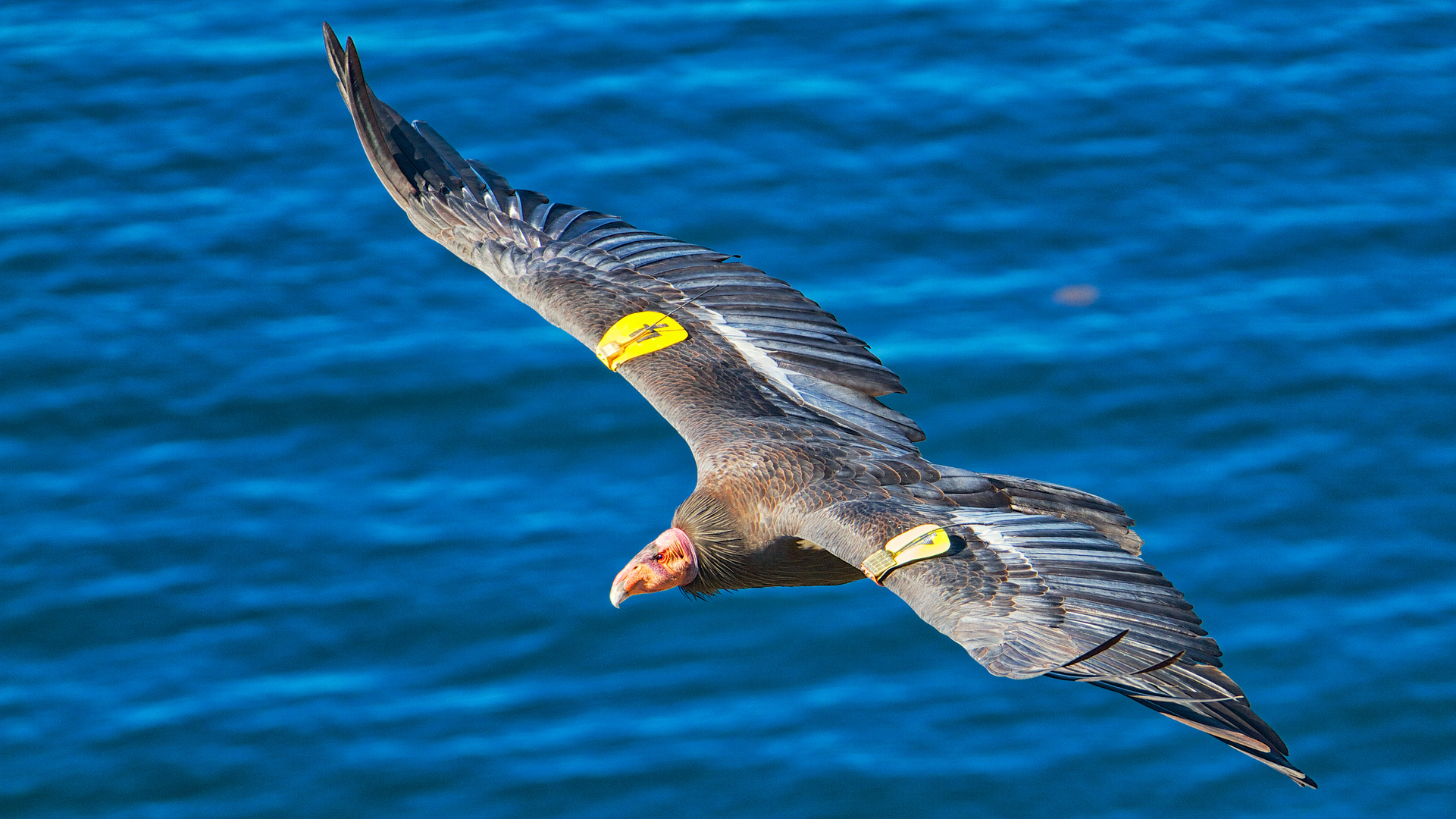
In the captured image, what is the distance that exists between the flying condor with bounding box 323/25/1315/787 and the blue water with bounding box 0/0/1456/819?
569 centimetres

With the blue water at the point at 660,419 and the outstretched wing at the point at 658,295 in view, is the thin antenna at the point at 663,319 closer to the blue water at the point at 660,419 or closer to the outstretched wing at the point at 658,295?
the outstretched wing at the point at 658,295

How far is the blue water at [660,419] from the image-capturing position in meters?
14.5

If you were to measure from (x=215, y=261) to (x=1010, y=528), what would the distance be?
40.1 feet

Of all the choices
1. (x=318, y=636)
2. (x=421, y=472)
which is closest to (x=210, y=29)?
(x=421, y=472)

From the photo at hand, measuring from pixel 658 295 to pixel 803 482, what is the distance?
1873 millimetres

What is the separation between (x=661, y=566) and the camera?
27.6 ft

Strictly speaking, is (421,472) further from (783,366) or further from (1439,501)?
(1439,501)

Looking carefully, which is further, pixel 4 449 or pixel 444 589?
pixel 4 449

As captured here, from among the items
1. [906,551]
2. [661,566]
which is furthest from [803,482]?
[906,551]

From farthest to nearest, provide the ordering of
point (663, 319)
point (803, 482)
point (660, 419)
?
1. point (660, 419)
2. point (663, 319)
3. point (803, 482)

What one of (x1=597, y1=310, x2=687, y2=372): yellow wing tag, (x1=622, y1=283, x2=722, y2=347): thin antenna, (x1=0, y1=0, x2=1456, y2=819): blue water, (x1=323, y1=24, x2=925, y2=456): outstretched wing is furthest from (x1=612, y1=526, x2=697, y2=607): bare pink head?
(x1=0, y1=0, x2=1456, y2=819): blue water

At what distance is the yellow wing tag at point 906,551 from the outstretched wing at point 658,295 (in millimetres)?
1161

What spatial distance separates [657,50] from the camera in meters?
19.9

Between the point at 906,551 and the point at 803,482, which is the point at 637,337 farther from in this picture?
the point at 906,551
